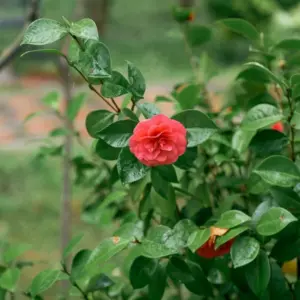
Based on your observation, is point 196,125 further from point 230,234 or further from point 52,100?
point 52,100

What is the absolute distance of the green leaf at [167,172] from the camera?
1.77ft

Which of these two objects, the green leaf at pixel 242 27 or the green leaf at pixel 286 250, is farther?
the green leaf at pixel 242 27

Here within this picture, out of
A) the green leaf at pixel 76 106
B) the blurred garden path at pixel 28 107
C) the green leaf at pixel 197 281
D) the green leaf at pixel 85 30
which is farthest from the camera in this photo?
the blurred garden path at pixel 28 107

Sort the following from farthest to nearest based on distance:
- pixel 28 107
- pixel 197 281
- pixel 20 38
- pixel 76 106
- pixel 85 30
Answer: pixel 28 107
pixel 20 38
pixel 76 106
pixel 197 281
pixel 85 30

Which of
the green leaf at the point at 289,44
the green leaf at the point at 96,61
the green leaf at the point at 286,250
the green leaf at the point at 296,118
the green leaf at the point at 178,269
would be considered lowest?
the green leaf at the point at 178,269

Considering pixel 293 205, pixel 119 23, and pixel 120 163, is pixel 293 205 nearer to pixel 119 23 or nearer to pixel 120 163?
pixel 120 163

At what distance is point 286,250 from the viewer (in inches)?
21.9

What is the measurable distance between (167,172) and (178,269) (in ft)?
0.29

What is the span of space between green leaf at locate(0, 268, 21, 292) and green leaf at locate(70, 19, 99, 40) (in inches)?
10.6

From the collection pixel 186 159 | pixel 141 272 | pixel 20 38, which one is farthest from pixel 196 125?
pixel 20 38

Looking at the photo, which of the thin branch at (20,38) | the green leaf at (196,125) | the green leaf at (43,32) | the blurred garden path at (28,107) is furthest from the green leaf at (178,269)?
the blurred garden path at (28,107)

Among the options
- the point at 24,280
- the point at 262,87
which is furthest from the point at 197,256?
the point at 24,280

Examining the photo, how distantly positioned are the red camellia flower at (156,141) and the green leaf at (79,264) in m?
0.14

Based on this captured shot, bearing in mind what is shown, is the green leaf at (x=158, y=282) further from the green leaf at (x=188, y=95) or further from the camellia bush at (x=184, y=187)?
the green leaf at (x=188, y=95)
